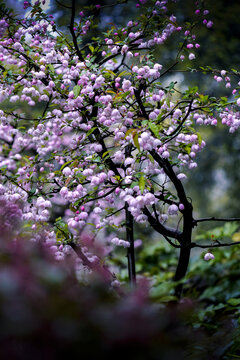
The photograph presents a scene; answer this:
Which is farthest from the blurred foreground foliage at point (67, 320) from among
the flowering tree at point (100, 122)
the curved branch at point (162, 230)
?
the curved branch at point (162, 230)

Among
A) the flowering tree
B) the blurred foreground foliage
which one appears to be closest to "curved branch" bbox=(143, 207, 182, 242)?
the flowering tree

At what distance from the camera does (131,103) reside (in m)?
1.99

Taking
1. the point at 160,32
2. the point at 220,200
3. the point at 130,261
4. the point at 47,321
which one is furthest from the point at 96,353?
the point at 220,200

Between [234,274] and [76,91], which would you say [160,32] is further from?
[234,274]

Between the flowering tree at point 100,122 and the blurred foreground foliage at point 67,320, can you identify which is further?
the flowering tree at point 100,122

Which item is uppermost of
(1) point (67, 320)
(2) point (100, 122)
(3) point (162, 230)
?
(2) point (100, 122)

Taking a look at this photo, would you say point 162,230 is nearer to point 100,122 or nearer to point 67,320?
point 100,122

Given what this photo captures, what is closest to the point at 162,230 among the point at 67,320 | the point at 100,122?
the point at 100,122

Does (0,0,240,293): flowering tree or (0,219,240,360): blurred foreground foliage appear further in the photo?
(0,0,240,293): flowering tree

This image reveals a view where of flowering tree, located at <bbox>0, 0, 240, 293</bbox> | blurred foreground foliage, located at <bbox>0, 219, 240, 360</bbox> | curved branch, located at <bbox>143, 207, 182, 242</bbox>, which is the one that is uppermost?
flowering tree, located at <bbox>0, 0, 240, 293</bbox>

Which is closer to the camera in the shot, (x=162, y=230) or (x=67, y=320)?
(x=67, y=320)

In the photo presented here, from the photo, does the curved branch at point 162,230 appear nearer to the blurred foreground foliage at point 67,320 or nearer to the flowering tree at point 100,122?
the flowering tree at point 100,122

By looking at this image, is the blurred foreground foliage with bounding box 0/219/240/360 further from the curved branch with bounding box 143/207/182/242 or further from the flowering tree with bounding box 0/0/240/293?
the curved branch with bounding box 143/207/182/242

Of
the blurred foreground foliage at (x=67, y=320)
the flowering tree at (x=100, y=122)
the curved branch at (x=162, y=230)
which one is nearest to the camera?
the blurred foreground foliage at (x=67, y=320)
